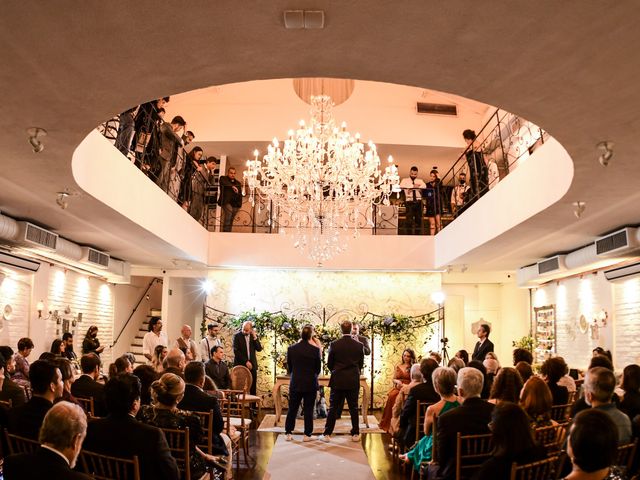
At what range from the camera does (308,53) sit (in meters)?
3.85

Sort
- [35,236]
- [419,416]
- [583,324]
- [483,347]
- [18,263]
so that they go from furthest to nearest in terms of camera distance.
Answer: [583,324]
[483,347]
[18,263]
[35,236]
[419,416]

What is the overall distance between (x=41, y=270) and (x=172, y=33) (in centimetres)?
791

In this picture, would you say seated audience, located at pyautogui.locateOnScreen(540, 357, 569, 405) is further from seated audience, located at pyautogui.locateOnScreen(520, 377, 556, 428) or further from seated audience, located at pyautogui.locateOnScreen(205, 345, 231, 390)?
seated audience, located at pyautogui.locateOnScreen(205, 345, 231, 390)

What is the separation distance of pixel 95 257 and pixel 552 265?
7.97m

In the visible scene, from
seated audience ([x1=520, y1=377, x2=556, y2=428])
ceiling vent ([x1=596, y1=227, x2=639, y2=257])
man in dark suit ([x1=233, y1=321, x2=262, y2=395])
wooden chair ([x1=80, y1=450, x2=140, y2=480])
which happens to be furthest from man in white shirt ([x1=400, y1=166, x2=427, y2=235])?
wooden chair ([x1=80, y1=450, x2=140, y2=480])

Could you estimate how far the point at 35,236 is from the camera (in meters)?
8.62

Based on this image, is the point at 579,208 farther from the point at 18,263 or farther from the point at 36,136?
the point at 18,263

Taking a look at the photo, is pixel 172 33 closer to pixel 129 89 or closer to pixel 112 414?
pixel 129 89

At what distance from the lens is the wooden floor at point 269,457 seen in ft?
22.8

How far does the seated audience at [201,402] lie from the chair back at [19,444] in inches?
65.1

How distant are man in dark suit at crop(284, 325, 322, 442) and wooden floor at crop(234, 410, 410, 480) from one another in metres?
0.53

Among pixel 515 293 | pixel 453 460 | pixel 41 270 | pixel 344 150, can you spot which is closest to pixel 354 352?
pixel 344 150

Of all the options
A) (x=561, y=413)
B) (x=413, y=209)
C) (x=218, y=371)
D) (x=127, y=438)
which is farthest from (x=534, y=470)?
(x=413, y=209)

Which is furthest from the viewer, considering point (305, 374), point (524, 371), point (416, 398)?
point (305, 374)
